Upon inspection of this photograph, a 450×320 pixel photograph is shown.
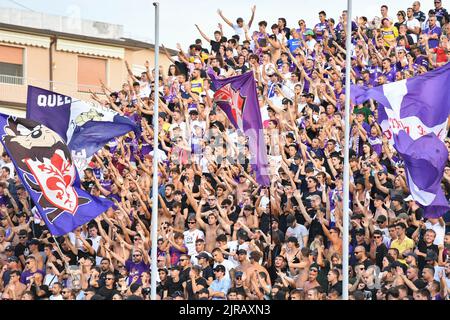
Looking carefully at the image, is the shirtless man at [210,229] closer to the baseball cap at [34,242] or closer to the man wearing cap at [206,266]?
the man wearing cap at [206,266]

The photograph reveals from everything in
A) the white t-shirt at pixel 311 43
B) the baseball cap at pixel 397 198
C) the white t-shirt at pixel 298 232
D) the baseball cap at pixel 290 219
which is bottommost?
the white t-shirt at pixel 298 232

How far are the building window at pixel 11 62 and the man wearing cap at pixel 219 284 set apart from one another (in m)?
19.6

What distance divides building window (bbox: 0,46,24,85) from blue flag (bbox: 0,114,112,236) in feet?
58.3

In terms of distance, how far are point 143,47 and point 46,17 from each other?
288 centimetres

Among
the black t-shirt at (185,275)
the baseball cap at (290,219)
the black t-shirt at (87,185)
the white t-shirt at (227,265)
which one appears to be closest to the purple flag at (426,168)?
the baseball cap at (290,219)

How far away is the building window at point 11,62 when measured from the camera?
136 feet

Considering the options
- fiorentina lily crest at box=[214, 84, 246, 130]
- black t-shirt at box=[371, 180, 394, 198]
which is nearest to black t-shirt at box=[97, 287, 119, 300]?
fiorentina lily crest at box=[214, 84, 246, 130]

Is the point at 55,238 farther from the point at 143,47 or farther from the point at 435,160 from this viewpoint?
the point at 143,47

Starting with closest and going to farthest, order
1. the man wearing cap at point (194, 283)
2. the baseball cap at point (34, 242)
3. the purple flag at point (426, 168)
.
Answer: the purple flag at point (426, 168)
the man wearing cap at point (194, 283)
the baseball cap at point (34, 242)

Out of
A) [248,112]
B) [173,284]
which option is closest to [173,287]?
[173,284]

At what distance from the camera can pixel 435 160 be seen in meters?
20.8

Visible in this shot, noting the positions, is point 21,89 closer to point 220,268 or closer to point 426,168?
point 220,268

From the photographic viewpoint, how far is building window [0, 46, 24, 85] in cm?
4158

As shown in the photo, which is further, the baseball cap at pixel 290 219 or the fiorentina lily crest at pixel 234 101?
the baseball cap at pixel 290 219
